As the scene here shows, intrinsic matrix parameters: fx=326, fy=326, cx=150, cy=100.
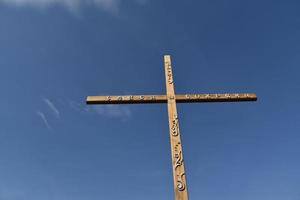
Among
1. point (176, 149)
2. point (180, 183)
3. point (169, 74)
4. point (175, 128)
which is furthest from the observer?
point (169, 74)

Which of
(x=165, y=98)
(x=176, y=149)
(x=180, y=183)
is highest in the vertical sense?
(x=165, y=98)

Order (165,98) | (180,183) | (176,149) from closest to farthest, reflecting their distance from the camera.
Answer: (180,183), (176,149), (165,98)

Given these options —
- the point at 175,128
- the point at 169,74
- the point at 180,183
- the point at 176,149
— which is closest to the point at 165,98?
the point at 169,74

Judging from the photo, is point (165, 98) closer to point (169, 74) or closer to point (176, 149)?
point (169, 74)

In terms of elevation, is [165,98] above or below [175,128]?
above

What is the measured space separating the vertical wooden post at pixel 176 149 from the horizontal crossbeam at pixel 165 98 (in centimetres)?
26

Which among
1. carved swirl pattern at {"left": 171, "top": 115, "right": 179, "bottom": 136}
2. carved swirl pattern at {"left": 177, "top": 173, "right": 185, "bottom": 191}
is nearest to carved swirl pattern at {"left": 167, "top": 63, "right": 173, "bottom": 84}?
carved swirl pattern at {"left": 171, "top": 115, "right": 179, "bottom": 136}

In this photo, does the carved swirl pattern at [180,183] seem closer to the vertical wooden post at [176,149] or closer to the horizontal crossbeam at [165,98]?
the vertical wooden post at [176,149]

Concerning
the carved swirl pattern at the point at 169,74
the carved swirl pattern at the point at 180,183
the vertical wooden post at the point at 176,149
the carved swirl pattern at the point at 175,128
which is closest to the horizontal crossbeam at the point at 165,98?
the vertical wooden post at the point at 176,149

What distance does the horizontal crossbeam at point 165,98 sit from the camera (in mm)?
8688

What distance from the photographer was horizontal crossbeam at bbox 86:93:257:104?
28.5 feet

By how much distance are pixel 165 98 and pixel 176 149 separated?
1.66 metres

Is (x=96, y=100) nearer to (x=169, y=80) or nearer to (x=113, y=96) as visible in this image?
(x=113, y=96)

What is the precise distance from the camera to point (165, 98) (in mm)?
8656
